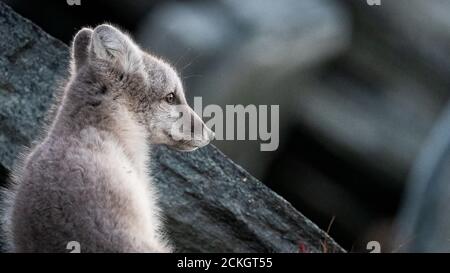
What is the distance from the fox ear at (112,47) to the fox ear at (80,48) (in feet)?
0.86

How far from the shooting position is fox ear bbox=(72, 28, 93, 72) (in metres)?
Answer: 4.93

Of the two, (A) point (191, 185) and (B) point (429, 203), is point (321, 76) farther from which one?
(A) point (191, 185)

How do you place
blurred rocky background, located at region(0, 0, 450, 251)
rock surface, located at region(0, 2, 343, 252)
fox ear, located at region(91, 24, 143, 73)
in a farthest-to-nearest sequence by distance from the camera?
blurred rocky background, located at region(0, 0, 450, 251), rock surface, located at region(0, 2, 343, 252), fox ear, located at region(91, 24, 143, 73)

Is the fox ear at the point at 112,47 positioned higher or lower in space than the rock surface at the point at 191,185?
higher

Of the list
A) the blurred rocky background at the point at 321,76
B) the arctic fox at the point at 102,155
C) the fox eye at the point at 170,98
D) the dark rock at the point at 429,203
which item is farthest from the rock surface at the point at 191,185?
the blurred rocky background at the point at 321,76

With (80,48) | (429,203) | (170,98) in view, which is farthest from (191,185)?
(429,203)

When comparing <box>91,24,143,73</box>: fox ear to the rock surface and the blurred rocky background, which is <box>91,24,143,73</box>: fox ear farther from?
the blurred rocky background

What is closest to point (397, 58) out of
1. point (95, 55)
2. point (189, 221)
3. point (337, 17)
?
point (337, 17)

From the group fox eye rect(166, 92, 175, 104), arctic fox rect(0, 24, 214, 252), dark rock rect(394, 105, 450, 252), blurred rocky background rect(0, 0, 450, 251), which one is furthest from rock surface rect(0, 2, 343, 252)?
blurred rocky background rect(0, 0, 450, 251)

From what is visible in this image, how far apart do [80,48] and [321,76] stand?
4072 millimetres

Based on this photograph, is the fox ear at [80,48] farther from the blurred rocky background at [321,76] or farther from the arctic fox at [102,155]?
the blurred rocky background at [321,76]

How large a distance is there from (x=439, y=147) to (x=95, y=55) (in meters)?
3.66

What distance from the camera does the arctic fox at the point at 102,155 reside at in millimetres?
3896

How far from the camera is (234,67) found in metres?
8.16
